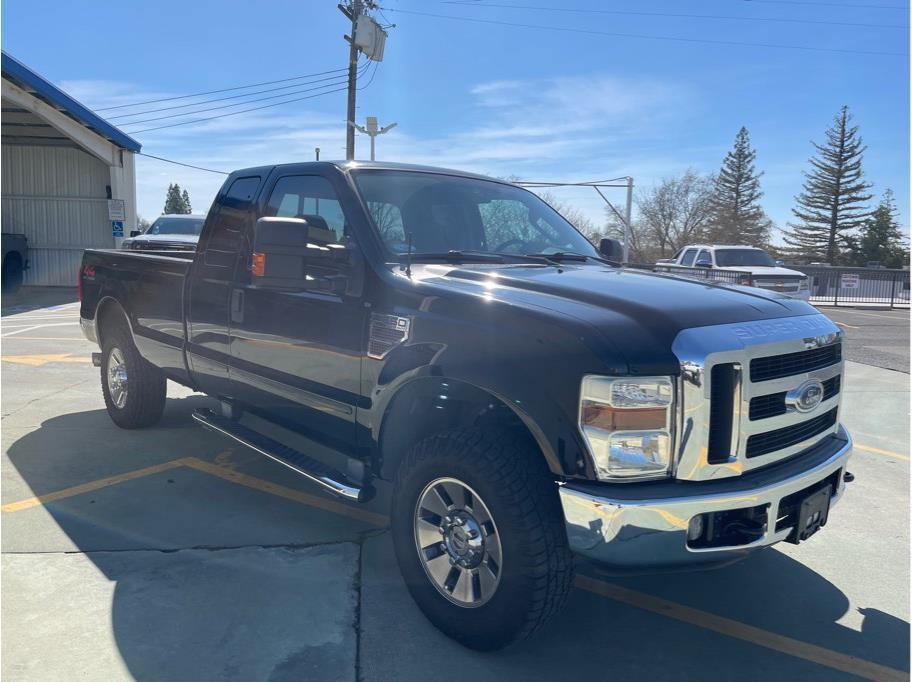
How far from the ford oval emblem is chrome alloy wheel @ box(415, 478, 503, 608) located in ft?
4.28

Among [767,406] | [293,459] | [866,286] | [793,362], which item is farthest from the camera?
[866,286]

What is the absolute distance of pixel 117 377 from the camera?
6.05 m

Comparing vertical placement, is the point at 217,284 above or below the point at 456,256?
below

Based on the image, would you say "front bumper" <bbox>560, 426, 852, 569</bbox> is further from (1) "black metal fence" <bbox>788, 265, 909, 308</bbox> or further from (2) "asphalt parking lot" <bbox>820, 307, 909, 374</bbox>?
(1) "black metal fence" <bbox>788, 265, 909, 308</bbox>

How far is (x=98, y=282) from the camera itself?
19.9ft

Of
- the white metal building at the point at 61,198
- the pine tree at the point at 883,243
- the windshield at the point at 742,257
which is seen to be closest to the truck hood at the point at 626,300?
the windshield at the point at 742,257

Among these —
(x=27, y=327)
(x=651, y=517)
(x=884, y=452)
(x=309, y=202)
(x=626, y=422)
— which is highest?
(x=309, y=202)

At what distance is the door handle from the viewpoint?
13.9ft

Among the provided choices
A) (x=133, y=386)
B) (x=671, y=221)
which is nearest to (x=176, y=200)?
(x=671, y=221)

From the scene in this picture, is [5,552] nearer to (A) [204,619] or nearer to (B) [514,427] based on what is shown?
(A) [204,619]

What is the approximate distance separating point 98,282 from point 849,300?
2793 centimetres

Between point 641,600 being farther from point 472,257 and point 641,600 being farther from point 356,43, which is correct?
point 356,43

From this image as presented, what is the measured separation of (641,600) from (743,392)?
4.59 ft

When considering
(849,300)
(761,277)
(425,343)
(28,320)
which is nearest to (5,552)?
(425,343)
